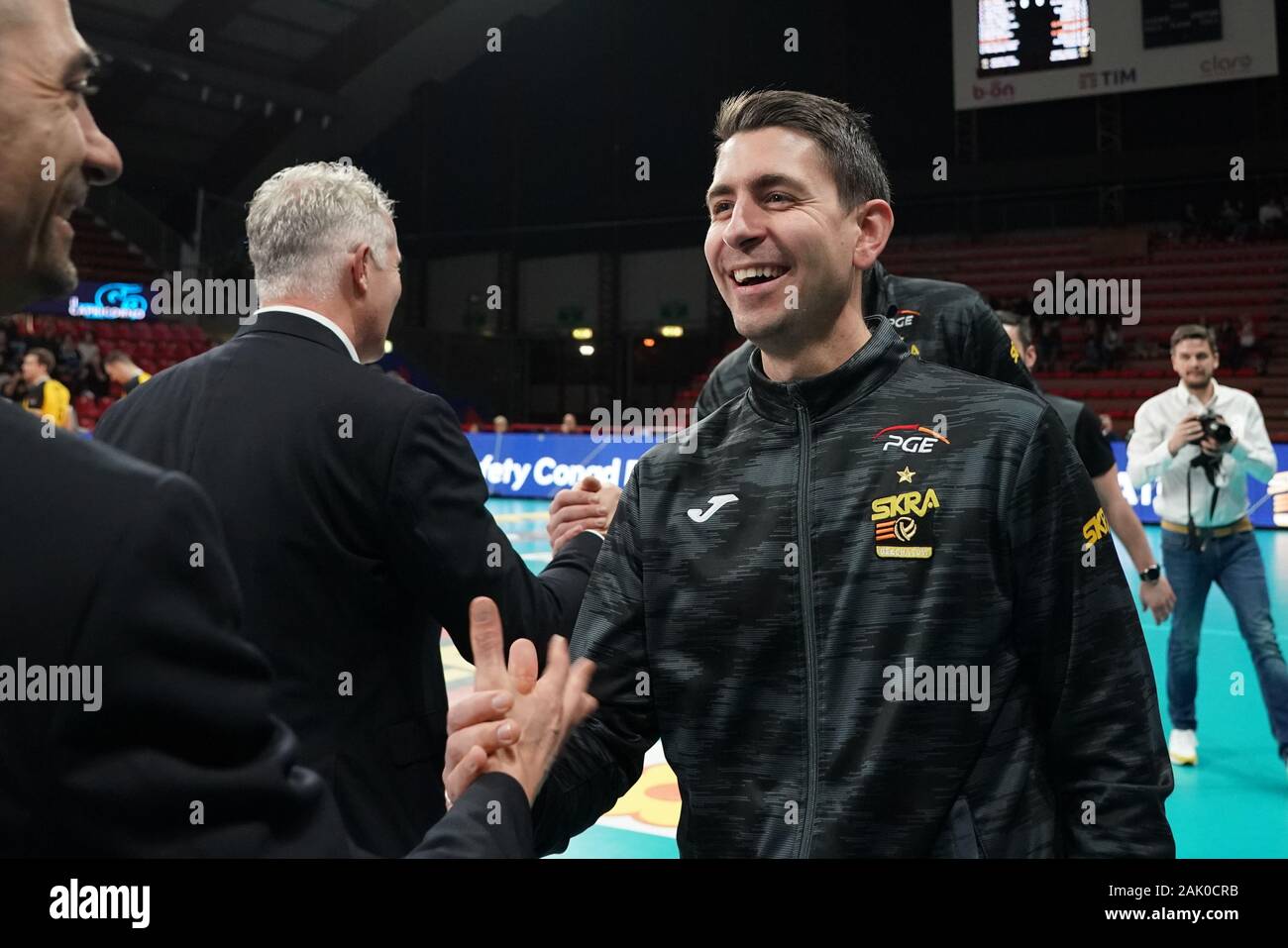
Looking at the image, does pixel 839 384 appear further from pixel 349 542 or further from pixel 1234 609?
pixel 1234 609

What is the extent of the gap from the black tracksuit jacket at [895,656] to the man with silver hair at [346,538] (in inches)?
14.9

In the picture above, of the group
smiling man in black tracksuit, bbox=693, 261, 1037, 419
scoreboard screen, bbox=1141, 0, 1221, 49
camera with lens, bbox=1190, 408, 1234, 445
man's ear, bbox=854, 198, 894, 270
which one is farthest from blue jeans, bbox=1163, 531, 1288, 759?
scoreboard screen, bbox=1141, 0, 1221, 49

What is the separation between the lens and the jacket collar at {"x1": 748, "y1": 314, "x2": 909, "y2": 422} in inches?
71.5

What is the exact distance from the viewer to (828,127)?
1932mm

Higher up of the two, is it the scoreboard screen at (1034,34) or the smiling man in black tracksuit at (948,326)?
the scoreboard screen at (1034,34)

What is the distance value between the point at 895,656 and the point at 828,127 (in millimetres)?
926

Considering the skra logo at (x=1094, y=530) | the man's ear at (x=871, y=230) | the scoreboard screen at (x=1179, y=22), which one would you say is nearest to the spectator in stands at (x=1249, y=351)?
the scoreboard screen at (x=1179, y=22)

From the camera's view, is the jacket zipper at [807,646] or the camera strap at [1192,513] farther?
the camera strap at [1192,513]

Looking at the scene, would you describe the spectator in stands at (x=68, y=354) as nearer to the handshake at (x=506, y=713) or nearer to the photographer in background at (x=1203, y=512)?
the photographer in background at (x=1203, y=512)

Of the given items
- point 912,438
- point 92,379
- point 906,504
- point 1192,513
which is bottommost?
point 1192,513

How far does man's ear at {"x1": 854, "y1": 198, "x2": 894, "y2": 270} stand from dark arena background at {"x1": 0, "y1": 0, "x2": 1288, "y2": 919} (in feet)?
31.3

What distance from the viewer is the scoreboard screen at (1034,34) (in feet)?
53.0

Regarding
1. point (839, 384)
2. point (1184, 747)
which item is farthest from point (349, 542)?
point (1184, 747)

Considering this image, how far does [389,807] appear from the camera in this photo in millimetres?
1979
